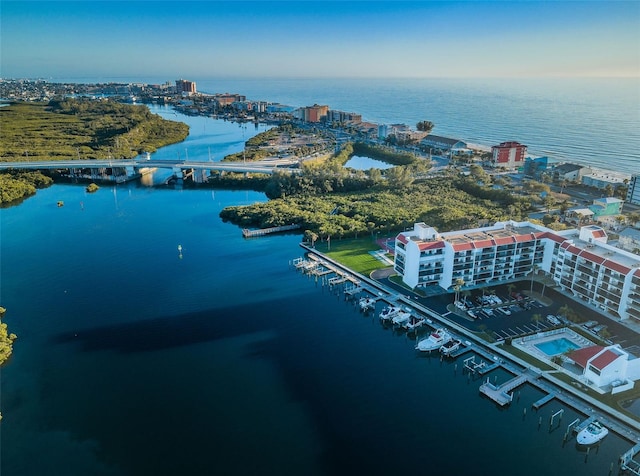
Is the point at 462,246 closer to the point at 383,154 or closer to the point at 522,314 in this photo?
the point at 522,314

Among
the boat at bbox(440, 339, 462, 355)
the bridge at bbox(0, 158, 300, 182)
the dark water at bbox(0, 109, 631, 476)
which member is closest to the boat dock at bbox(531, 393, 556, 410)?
the dark water at bbox(0, 109, 631, 476)

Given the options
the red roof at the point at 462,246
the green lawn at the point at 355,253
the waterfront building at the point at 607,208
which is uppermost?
the red roof at the point at 462,246

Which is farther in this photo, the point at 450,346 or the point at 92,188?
the point at 92,188

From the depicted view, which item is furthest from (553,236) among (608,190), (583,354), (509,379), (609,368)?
(608,190)

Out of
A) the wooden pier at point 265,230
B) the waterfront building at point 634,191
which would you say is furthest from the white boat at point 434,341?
the waterfront building at point 634,191

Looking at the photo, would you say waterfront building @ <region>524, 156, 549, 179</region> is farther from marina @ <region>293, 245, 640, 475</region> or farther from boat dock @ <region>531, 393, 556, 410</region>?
boat dock @ <region>531, 393, 556, 410</region>

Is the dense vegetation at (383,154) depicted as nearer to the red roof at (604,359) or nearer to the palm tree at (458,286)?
the palm tree at (458,286)
